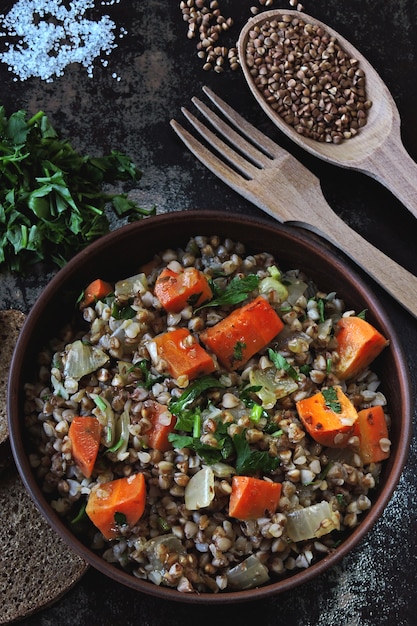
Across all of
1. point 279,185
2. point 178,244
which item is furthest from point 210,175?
point 178,244

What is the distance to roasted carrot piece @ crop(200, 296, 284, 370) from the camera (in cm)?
340

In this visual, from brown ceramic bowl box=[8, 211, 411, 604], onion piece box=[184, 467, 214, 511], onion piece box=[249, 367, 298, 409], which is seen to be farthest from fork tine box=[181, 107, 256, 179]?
onion piece box=[184, 467, 214, 511]

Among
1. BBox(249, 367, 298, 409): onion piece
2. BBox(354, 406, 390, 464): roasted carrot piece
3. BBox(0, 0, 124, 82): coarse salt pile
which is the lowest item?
BBox(354, 406, 390, 464): roasted carrot piece

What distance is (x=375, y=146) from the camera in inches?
167

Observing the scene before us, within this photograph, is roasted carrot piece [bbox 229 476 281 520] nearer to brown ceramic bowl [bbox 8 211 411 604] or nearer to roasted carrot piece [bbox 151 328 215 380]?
brown ceramic bowl [bbox 8 211 411 604]

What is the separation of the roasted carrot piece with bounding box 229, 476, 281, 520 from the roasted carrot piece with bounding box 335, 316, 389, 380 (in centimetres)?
65

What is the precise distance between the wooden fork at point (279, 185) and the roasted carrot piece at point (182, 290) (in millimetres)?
833

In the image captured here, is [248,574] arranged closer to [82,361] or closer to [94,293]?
[82,361]

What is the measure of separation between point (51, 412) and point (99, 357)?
1.07 ft

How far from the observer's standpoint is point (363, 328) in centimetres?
351

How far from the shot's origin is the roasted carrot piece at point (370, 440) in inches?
137

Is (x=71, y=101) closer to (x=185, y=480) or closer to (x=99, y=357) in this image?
(x=99, y=357)

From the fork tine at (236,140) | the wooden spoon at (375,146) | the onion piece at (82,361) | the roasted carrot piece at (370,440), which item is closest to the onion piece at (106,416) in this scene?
the onion piece at (82,361)

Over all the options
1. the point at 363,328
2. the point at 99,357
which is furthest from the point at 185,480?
the point at 363,328
